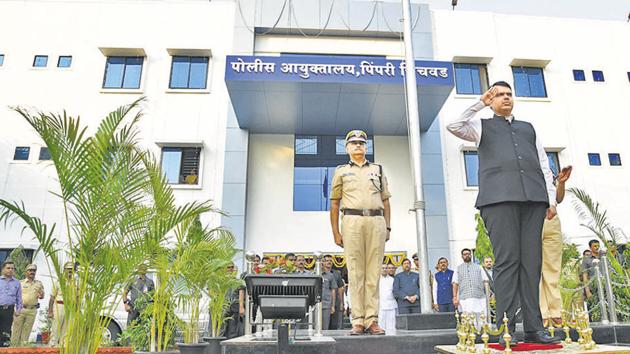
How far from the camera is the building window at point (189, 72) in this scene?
10.8m

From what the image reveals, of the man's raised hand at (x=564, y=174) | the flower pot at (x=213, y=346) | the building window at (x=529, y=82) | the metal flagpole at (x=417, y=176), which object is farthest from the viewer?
the building window at (x=529, y=82)

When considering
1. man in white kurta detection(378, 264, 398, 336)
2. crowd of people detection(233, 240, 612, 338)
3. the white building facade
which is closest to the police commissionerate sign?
the white building facade

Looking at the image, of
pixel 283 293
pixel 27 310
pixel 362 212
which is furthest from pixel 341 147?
pixel 283 293

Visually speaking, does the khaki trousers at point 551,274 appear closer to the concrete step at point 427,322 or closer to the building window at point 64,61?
the concrete step at point 427,322

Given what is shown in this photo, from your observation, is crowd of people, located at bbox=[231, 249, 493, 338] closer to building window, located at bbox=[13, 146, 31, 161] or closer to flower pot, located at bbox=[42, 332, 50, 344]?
flower pot, located at bbox=[42, 332, 50, 344]

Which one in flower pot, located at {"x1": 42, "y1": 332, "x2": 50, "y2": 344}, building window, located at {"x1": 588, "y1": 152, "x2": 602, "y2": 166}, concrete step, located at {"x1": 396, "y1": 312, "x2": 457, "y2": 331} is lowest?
flower pot, located at {"x1": 42, "y1": 332, "x2": 50, "y2": 344}

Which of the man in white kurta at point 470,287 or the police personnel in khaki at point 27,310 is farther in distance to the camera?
the police personnel in khaki at point 27,310

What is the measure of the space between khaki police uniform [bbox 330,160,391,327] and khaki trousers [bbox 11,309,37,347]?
583 centimetres

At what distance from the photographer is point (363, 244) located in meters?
3.36

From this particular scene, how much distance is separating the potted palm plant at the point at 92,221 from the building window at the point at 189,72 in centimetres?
787

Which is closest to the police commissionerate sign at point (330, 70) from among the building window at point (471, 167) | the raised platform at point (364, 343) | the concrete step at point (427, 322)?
the building window at point (471, 167)

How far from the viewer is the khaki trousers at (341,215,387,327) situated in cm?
329

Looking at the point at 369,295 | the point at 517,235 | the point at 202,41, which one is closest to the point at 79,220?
the point at 369,295

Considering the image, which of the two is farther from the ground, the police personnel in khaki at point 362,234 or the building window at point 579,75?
the building window at point 579,75
